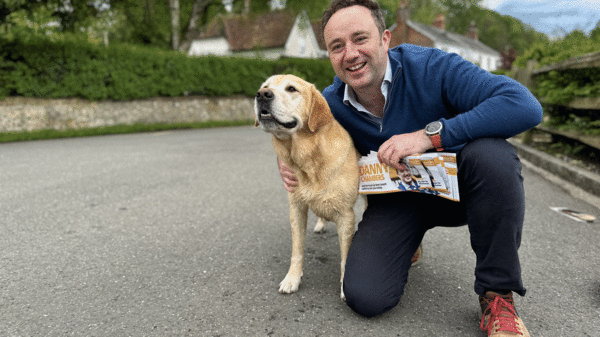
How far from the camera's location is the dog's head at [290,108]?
2.22m

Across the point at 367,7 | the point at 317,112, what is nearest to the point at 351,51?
the point at 367,7

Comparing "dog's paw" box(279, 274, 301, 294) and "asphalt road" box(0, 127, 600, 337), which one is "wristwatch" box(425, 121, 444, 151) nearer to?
"asphalt road" box(0, 127, 600, 337)

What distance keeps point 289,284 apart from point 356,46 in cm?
148

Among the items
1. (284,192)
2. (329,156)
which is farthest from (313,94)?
(284,192)

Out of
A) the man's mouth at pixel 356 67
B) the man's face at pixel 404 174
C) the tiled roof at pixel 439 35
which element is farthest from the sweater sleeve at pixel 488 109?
the tiled roof at pixel 439 35

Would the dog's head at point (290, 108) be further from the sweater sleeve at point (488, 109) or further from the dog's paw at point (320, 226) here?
the dog's paw at point (320, 226)

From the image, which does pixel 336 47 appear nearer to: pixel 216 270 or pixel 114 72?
pixel 216 270

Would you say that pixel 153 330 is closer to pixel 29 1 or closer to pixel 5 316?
pixel 5 316

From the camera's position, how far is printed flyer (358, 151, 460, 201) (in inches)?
77.5

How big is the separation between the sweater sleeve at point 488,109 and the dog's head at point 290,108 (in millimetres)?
705

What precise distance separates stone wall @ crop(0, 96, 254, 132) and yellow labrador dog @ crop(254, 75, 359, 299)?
12701 mm

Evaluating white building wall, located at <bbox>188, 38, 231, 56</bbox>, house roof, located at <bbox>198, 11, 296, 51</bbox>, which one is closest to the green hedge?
house roof, located at <bbox>198, 11, 296, 51</bbox>

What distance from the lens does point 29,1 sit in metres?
12.1

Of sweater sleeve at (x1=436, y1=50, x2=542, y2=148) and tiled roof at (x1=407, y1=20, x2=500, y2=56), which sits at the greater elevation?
tiled roof at (x1=407, y1=20, x2=500, y2=56)
